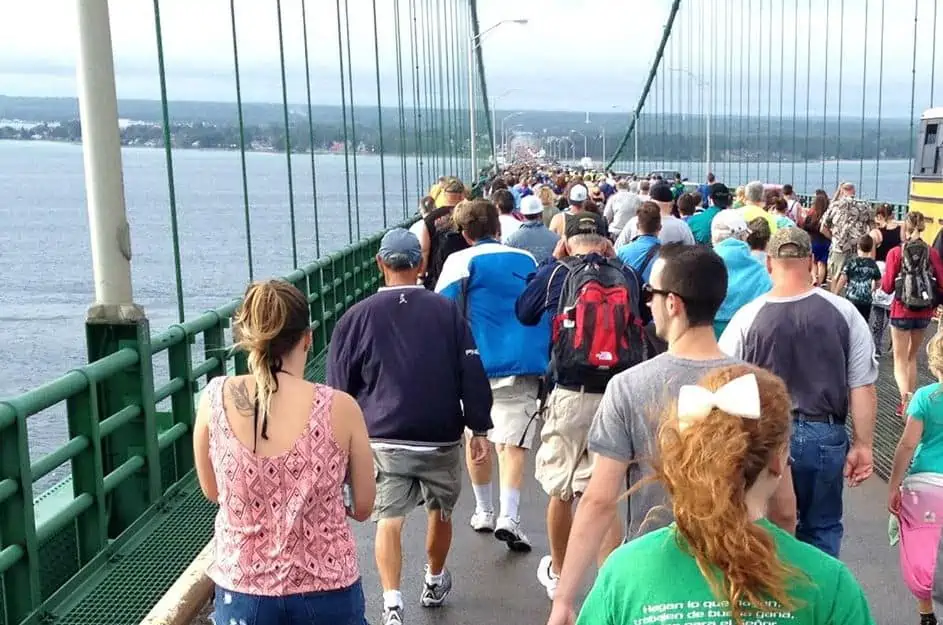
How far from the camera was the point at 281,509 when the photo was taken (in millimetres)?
3227

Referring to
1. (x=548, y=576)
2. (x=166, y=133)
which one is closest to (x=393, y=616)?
(x=548, y=576)

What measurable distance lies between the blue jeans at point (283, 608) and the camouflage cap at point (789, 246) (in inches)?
86.1

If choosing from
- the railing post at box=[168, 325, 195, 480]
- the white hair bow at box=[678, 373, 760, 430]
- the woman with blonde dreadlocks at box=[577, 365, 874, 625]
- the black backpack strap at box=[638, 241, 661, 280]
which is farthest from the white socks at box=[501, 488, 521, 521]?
the white hair bow at box=[678, 373, 760, 430]

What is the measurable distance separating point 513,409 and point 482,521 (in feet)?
2.11

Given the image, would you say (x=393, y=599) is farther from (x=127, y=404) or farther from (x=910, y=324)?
(x=910, y=324)

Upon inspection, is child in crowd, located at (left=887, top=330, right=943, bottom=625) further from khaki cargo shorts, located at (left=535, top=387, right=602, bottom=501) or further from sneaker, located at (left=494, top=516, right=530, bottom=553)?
sneaker, located at (left=494, top=516, right=530, bottom=553)

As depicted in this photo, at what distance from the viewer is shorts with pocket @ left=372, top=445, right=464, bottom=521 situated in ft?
16.1

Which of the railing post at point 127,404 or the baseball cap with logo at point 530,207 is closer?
the railing post at point 127,404

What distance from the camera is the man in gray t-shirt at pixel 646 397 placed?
128 inches

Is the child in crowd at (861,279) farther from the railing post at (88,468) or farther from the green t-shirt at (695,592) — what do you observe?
the green t-shirt at (695,592)

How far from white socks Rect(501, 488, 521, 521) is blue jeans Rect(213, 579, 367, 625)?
2.95 m

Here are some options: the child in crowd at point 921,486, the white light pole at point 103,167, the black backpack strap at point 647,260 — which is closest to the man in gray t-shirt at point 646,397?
the child in crowd at point 921,486

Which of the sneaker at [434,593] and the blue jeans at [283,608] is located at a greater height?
the blue jeans at [283,608]

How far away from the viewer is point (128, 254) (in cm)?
590
